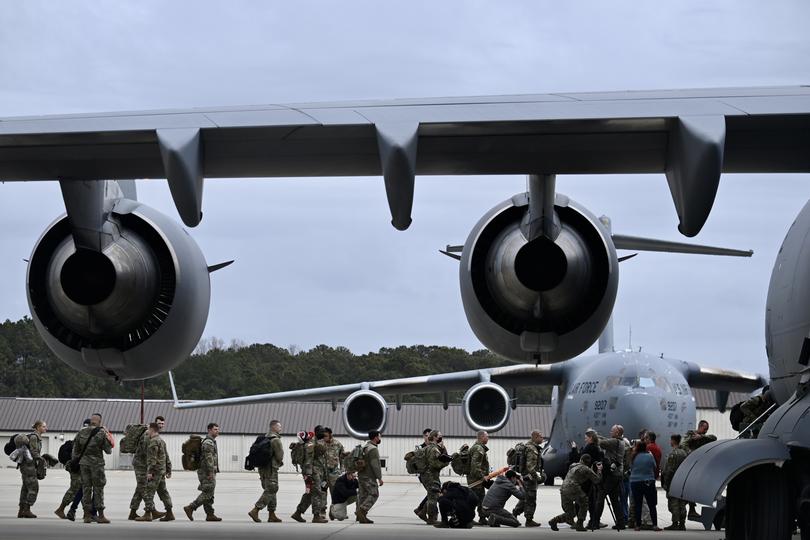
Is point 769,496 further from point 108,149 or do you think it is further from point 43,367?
point 43,367

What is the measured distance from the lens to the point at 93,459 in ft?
41.3

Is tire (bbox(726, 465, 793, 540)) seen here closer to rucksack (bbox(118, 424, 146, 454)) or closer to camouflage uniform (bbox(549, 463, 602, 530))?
camouflage uniform (bbox(549, 463, 602, 530))

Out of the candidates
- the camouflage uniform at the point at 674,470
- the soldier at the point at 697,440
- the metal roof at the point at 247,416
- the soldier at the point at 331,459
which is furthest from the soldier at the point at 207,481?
the metal roof at the point at 247,416

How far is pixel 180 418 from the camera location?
1785 inches

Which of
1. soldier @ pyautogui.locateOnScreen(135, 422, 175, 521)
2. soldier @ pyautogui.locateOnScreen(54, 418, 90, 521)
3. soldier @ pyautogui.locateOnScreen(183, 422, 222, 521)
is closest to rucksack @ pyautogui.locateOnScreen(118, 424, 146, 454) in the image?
soldier @ pyautogui.locateOnScreen(135, 422, 175, 521)

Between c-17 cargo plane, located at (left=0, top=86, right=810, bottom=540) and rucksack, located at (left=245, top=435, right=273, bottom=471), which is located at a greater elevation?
c-17 cargo plane, located at (left=0, top=86, right=810, bottom=540)

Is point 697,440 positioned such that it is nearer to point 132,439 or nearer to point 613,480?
point 613,480

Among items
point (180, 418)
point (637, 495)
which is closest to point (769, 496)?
point (637, 495)

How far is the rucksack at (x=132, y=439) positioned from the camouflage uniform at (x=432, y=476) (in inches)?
130

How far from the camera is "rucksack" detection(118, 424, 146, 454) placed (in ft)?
43.4

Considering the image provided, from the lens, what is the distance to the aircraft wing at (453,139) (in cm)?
553

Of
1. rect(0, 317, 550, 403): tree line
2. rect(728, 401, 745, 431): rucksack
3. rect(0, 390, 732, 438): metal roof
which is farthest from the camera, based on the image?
rect(0, 317, 550, 403): tree line

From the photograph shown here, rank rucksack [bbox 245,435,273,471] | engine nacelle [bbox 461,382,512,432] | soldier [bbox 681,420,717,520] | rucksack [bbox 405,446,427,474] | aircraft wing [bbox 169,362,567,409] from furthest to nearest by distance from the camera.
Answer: aircraft wing [bbox 169,362,567,409], engine nacelle [bbox 461,382,512,432], rucksack [bbox 405,446,427,474], rucksack [bbox 245,435,273,471], soldier [bbox 681,420,717,520]

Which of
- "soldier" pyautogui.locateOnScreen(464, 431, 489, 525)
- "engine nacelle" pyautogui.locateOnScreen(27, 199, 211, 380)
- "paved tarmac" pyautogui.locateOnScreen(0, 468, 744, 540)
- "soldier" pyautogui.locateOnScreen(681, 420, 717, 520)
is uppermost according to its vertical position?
"engine nacelle" pyautogui.locateOnScreen(27, 199, 211, 380)
